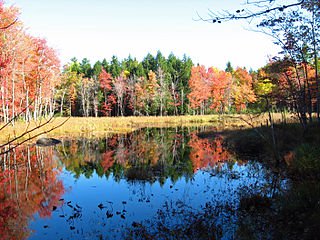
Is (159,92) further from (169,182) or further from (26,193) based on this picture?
(26,193)

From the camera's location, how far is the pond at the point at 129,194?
6680mm

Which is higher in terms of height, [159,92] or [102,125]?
[159,92]

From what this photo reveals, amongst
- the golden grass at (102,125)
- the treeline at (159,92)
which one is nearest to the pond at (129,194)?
the golden grass at (102,125)

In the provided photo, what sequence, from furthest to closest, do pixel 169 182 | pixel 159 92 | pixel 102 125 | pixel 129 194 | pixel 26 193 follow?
pixel 159 92
pixel 102 125
pixel 169 182
pixel 26 193
pixel 129 194

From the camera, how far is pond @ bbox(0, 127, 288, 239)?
6680 millimetres

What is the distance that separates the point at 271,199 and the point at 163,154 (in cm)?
977

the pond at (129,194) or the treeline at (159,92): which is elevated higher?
the treeline at (159,92)

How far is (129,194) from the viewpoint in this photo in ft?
31.3

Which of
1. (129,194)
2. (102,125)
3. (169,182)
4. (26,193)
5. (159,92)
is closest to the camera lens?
(129,194)

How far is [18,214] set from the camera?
25.8ft

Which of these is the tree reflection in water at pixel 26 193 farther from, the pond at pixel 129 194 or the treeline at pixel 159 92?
the treeline at pixel 159 92

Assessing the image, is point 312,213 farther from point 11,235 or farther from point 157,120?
point 157,120

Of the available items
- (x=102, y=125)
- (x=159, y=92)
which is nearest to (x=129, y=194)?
(x=102, y=125)

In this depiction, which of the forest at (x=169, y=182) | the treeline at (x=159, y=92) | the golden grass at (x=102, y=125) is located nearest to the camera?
the forest at (x=169, y=182)
